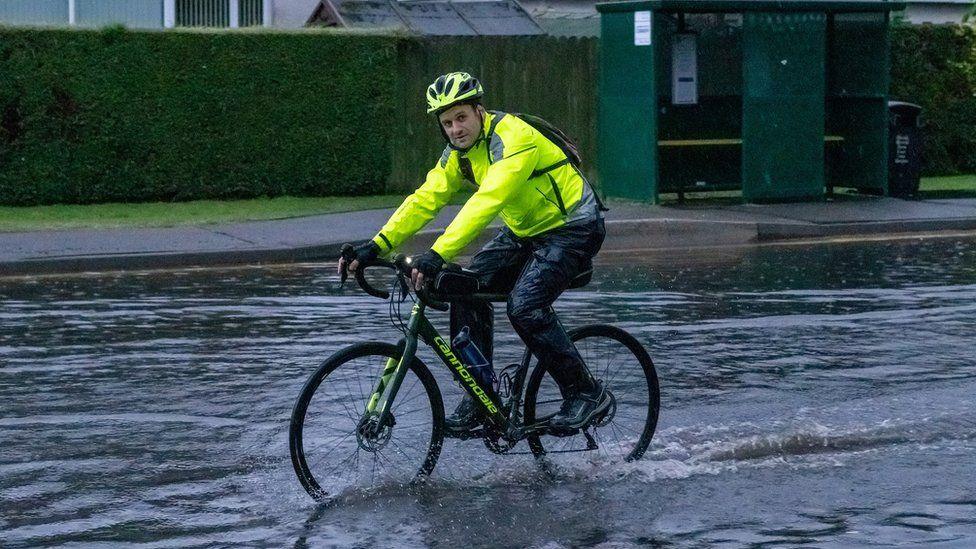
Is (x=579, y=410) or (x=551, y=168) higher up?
(x=551, y=168)

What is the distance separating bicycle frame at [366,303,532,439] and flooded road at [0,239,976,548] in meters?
0.27

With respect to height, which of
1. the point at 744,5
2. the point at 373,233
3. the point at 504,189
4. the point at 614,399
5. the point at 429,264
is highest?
the point at 744,5

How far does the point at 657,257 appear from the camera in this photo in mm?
15656

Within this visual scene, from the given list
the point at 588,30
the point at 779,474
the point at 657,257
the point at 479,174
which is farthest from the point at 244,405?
the point at 588,30

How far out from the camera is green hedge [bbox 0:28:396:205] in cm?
1916

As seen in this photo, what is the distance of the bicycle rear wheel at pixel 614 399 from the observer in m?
7.09

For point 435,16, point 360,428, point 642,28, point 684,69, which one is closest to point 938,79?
point 684,69

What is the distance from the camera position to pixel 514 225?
688cm

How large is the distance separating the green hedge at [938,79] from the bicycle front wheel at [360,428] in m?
17.6

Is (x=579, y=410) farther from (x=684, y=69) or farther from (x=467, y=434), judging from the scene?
Result: (x=684, y=69)

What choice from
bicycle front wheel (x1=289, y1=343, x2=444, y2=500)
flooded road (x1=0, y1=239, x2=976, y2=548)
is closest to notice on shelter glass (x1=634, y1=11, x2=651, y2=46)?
flooded road (x1=0, y1=239, x2=976, y2=548)

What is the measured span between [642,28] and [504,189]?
42.1 ft

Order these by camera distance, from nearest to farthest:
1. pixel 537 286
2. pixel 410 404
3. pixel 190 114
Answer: pixel 410 404
pixel 537 286
pixel 190 114

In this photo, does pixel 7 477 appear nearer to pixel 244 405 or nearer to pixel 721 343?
pixel 244 405
